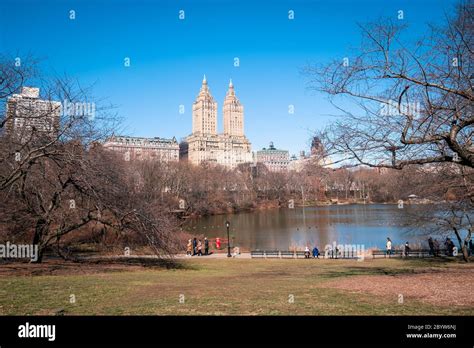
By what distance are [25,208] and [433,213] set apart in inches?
715

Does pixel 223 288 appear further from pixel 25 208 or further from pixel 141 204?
pixel 25 208

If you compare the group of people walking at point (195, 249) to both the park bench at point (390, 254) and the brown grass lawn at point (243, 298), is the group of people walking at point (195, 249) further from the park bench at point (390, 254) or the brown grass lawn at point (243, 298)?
the brown grass lawn at point (243, 298)

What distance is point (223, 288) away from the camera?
30.3 ft

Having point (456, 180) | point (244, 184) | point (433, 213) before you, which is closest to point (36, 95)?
point (456, 180)

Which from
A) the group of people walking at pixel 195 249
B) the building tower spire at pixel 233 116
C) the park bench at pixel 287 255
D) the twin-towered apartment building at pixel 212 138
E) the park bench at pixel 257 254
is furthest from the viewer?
the building tower spire at pixel 233 116

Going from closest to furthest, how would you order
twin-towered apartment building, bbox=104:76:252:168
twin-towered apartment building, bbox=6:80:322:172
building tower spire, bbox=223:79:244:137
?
twin-towered apartment building, bbox=6:80:322:172
twin-towered apartment building, bbox=104:76:252:168
building tower spire, bbox=223:79:244:137

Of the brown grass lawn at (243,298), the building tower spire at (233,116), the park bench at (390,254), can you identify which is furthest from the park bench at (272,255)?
the building tower spire at (233,116)

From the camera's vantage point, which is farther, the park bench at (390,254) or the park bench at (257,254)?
the park bench at (257,254)

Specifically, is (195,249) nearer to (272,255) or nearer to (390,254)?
(272,255)

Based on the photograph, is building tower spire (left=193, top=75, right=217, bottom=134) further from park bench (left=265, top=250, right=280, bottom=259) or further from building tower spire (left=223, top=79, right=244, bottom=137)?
park bench (left=265, top=250, right=280, bottom=259)

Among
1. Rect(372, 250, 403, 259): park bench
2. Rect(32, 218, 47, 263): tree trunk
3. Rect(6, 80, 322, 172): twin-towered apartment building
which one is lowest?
Rect(372, 250, 403, 259): park bench

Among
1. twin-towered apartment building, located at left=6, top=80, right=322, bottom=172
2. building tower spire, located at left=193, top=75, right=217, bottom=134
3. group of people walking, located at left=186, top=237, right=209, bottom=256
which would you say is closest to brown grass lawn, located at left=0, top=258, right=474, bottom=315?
group of people walking, located at left=186, top=237, right=209, bottom=256
